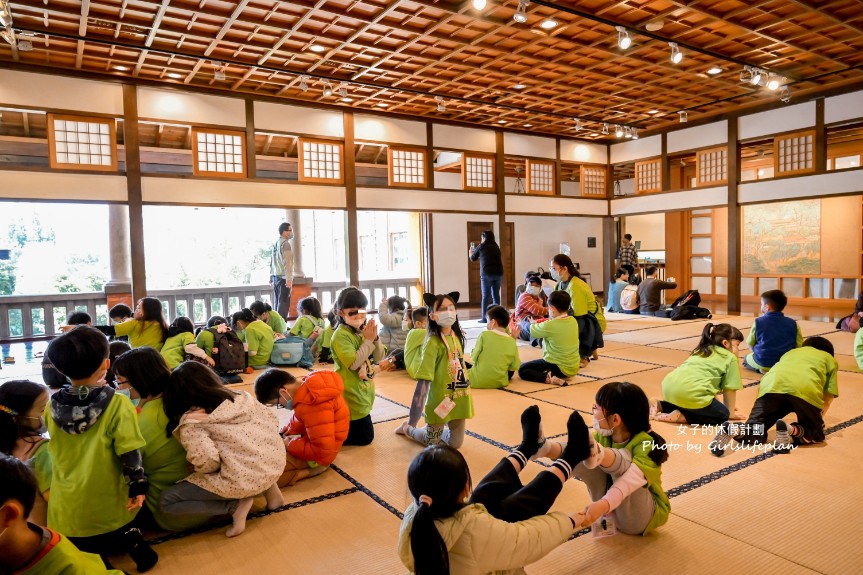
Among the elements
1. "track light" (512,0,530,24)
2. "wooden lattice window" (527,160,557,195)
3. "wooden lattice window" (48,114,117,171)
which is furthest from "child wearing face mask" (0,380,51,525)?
"wooden lattice window" (527,160,557,195)

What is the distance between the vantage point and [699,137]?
9.87 metres

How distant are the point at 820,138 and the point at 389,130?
6560 mm

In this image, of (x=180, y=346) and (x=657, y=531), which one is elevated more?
(x=180, y=346)

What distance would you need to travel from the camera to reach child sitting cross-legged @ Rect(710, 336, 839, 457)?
9.60 ft

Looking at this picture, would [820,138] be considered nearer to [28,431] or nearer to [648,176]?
[648,176]

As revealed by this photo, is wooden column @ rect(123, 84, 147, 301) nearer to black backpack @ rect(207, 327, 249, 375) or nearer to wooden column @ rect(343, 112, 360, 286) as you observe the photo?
black backpack @ rect(207, 327, 249, 375)

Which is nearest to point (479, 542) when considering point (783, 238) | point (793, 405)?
point (793, 405)

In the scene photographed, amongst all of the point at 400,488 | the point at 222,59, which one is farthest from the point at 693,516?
the point at 222,59

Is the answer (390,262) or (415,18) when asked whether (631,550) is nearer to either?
(415,18)

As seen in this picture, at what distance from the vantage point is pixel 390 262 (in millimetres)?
13375

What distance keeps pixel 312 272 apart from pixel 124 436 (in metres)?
11.0

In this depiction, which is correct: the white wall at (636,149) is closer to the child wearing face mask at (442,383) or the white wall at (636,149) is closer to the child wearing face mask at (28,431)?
the child wearing face mask at (442,383)

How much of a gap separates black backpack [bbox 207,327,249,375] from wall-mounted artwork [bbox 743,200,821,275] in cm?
1102

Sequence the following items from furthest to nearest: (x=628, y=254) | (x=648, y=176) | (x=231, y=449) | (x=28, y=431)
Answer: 1. (x=628, y=254)
2. (x=648, y=176)
3. (x=28, y=431)
4. (x=231, y=449)
